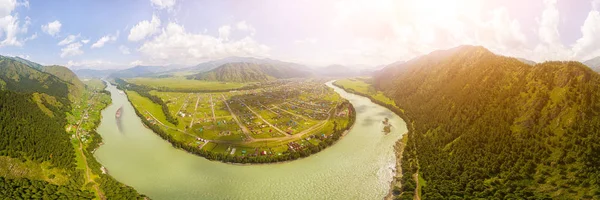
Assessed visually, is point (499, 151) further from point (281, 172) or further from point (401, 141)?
point (281, 172)

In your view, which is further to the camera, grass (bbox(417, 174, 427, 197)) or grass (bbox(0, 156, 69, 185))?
grass (bbox(417, 174, 427, 197))

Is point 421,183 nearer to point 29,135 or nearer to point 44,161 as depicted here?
point 44,161

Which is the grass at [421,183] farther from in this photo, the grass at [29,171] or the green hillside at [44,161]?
the grass at [29,171]

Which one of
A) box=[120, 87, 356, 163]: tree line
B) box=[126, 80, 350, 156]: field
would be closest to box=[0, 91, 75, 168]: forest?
box=[120, 87, 356, 163]: tree line

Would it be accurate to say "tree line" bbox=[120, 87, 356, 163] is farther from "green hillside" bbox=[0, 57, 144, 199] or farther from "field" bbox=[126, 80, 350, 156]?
"green hillside" bbox=[0, 57, 144, 199]

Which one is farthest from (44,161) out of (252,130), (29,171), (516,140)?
(516,140)

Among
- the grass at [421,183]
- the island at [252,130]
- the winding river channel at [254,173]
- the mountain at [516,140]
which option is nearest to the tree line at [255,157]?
the island at [252,130]

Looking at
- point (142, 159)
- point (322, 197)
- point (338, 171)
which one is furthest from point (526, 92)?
point (142, 159)
